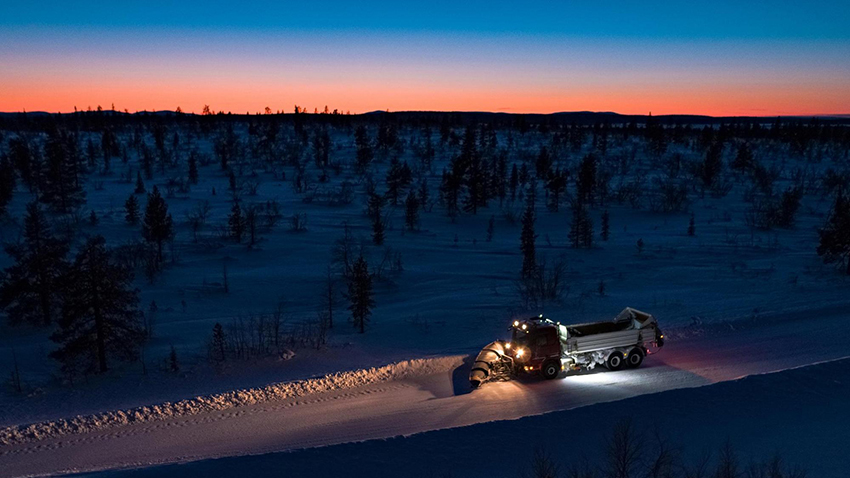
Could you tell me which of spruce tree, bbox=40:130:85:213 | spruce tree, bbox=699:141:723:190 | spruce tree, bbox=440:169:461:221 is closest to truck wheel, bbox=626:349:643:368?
spruce tree, bbox=440:169:461:221

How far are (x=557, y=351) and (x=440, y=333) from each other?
4.64 metres

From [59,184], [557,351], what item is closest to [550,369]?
[557,351]

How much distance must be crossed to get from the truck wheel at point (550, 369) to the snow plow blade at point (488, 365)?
3.03 ft

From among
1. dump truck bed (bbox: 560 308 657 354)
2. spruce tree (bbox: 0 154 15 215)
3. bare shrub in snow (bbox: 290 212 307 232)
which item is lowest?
dump truck bed (bbox: 560 308 657 354)

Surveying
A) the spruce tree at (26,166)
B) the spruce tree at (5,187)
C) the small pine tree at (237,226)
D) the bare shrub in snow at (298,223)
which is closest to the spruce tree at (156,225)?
the small pine tree at (237,226)

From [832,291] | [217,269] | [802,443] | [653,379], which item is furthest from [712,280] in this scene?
[217,269]

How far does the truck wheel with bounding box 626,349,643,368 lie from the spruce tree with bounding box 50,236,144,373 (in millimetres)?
13174

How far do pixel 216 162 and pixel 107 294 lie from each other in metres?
46.2

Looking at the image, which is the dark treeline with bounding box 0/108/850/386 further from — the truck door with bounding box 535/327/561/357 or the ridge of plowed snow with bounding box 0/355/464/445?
the truck door with bounding box 535/327/561/357

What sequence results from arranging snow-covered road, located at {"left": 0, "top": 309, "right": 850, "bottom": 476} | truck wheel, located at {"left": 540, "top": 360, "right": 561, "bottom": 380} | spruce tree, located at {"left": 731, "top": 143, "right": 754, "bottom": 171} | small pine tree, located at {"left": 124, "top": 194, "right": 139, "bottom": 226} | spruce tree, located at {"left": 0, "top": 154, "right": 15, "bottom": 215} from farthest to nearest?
1. spruce tree, located at {"left": 731, "top": 143, "right": 754, "bottom": 171}
2. spruce tree, located at {"left": 0, "top": 154, "right": 15, "bottom": 215}
3. small pine tree, located at {"left": 124, "top": 194, "right": 139, "bottom": 226}
4. truck wheel, located at {"left": 540, "top": 360, "right": 561, "bottom": 380}
5. snow-covered road, located at {"left": 0, "top": 309, "right": 850, "bottom": 476}

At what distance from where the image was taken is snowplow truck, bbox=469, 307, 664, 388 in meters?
14.4

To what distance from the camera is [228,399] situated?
1341 centimetres

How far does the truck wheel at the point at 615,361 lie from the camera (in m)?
15.1

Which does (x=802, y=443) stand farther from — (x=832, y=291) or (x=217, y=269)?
(x=217, y=269)
